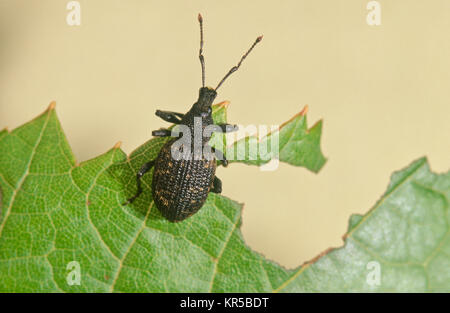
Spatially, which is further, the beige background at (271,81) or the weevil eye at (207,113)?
the beige background at (271,81)

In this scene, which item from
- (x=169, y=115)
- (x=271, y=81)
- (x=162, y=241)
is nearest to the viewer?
(x=162, y=241)

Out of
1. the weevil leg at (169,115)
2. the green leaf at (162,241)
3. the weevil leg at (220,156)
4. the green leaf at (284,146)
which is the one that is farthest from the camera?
the weevil leg at (169,115)

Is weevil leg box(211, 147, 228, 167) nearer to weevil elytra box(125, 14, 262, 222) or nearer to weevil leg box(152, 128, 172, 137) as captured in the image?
weevil elytra box(125, 14, 262, 222)

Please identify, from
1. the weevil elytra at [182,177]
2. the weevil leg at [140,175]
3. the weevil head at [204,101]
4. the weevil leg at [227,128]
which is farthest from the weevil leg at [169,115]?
the weevil leg at [140,175]

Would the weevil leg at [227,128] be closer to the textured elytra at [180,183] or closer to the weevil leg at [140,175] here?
the textured elytra at [180,183]

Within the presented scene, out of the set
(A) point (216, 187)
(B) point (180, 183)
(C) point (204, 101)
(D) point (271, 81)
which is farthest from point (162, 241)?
(D) point (271, 81)

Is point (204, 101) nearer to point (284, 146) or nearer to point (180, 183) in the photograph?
point (180, 183)
